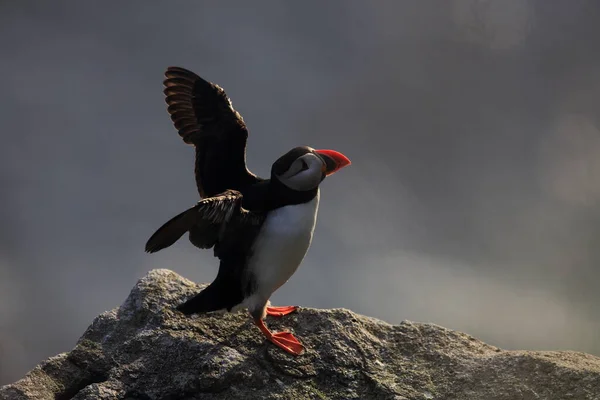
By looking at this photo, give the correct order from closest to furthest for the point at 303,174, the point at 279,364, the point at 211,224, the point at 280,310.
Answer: the point at 211,224 → the point at 279,364 → the point at 303,174 → the point at 280,310

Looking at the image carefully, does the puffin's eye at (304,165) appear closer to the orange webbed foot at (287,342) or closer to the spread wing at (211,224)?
the spread wing at (211,224)

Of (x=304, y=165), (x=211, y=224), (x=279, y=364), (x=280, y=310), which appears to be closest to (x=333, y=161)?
(x=304, y=165)

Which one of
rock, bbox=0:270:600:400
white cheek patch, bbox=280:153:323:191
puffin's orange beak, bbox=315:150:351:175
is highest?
puffin's orange beak, bbox=315:150:351:175

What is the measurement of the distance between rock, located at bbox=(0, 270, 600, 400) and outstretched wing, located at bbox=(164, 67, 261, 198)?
96 centimetres

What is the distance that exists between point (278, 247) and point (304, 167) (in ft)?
2.00

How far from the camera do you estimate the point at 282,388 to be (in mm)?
5160

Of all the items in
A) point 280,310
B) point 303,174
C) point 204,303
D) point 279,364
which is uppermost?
point 303,174

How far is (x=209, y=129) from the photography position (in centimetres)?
603

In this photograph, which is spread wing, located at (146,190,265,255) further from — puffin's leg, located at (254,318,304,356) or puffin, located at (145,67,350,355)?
puffin's leg, located at (254,318,304,356)

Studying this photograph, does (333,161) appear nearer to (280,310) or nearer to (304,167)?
(304,167)

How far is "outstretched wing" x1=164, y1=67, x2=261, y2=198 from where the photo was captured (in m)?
5.91

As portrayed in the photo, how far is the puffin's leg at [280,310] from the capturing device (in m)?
5.87

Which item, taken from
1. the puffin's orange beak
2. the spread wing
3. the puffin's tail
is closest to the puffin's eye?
the puffin's orange beak

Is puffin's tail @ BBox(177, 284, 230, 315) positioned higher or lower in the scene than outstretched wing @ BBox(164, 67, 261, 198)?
lower
